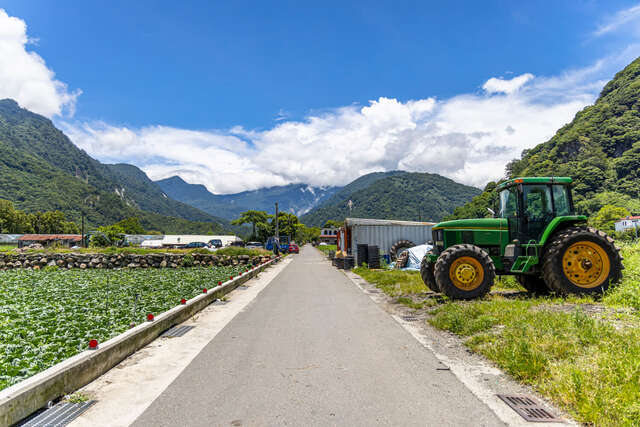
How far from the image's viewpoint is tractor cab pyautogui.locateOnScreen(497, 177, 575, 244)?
10.4 metres

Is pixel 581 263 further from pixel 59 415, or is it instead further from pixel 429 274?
pixel 59 415

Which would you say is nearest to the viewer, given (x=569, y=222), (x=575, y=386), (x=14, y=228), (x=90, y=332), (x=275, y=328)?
(x=575, y=386)

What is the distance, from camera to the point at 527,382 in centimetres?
467

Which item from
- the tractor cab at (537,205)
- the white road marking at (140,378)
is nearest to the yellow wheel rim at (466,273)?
the tractor cab at (537,205)

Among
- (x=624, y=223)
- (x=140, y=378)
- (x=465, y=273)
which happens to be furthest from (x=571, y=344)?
(x=624, y=223)

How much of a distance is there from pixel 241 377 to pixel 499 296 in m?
8.26

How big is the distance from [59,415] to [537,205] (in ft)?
35.2

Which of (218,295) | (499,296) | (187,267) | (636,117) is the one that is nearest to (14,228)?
(187,267)

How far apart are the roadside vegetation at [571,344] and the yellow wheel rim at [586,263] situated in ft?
1.47

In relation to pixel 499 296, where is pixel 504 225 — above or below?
above

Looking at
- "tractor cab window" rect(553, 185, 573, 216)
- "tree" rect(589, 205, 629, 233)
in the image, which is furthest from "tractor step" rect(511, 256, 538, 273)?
"tree" rect(589, 205, 629, 233)

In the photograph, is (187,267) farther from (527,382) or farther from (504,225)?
(527,382)

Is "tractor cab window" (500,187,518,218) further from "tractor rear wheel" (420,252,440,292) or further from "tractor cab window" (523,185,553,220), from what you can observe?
"tractor rear wheel" (420,252,440,292)

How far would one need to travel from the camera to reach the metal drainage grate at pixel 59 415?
372 centimetres
